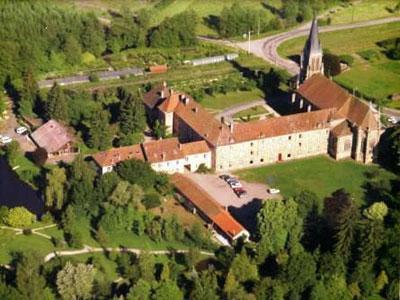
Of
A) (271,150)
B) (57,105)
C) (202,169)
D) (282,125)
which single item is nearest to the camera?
(202,169)

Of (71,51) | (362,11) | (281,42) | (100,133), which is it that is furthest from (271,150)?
(362,11)

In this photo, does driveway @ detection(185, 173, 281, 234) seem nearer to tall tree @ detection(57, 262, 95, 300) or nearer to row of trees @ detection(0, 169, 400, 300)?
row of trees @ detection(0, 169, 400, 300)

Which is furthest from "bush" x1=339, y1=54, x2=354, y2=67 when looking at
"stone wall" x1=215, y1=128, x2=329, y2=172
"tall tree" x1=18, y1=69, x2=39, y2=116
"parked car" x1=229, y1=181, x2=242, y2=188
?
"tall tree" x1=18, y1=69, x2=39, y2=116

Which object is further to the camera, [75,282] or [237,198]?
[237,198]

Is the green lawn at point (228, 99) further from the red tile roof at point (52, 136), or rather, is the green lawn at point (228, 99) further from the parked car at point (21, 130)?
the parked car at point (21, 130)

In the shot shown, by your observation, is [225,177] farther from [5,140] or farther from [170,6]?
[170,6]

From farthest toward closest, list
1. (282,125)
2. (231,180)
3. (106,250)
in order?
(282,125)
(231,180)
(106,250)

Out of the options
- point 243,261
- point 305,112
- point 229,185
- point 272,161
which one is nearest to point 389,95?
point 305,112
